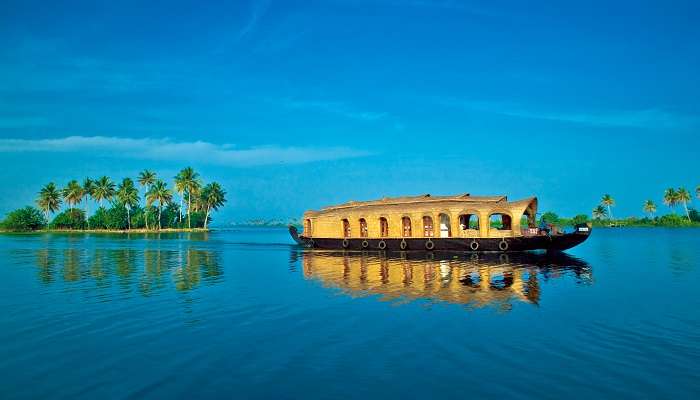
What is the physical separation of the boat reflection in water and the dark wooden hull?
5.31ft

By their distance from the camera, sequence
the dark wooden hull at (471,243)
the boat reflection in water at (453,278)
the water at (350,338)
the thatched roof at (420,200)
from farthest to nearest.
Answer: the thatched roof at (420,200)
the dark wooden hull at (471,243)
the boat reflection in water at (453,278)
the water at (350,338)

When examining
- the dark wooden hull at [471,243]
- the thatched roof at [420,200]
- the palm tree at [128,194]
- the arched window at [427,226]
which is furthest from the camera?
the palm tree at [128,194]

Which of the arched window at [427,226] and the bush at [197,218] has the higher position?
the bush at [197,218]

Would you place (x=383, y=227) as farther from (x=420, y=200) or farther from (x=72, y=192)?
(x=72, y=192)

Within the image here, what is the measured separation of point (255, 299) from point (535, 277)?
1275 centimetres

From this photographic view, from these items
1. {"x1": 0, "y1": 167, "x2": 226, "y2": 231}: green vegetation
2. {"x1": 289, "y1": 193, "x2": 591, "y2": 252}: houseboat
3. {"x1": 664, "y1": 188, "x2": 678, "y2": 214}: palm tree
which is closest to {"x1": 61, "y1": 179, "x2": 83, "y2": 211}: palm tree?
{"x1": 0, "y1": 167, "x2": 226, "y2": 231}: green vegetation

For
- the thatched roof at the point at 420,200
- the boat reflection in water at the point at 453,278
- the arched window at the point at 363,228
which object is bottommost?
the boat reflection in water at the point at 453,278

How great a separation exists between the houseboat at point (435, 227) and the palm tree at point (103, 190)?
2915 inches

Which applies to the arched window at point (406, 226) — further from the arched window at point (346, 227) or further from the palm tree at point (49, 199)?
the palm tree at point (49, 199)

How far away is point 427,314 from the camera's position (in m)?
12.2

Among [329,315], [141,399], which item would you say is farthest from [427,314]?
[141,399]

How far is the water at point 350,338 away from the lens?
7.23 m

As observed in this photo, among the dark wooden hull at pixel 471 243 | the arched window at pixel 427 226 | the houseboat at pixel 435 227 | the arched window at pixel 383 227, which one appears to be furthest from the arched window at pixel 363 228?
the arched window at pixel 427 226

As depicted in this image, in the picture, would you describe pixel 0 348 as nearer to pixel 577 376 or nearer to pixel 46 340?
pixel 46 340
